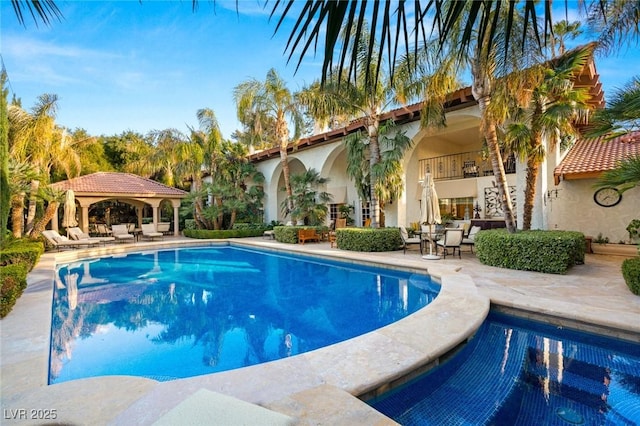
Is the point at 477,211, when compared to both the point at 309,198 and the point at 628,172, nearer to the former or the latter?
the point at 309,198

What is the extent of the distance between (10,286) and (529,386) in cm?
887

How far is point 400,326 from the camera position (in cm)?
505

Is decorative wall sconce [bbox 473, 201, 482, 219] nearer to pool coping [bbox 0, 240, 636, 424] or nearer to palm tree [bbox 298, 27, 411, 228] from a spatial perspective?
palm tree [bbox 298, 27, 411, 228]

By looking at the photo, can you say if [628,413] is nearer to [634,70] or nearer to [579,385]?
[579,385]

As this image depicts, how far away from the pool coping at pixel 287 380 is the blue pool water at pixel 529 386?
0.26 m

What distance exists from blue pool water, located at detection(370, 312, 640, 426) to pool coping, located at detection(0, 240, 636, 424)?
26 centimetres

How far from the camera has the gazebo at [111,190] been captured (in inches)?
795

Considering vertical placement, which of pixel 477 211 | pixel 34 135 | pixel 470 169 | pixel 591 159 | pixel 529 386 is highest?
pixel 34 135

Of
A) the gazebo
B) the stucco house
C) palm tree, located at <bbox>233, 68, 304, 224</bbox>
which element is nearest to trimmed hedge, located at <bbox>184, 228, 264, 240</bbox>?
the stucco house

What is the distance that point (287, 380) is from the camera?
3.52 m

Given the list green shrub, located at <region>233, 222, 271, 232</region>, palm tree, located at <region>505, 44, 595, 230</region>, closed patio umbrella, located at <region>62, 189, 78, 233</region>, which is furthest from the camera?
green shrub, located at <region>233, 222, 271, 232</region>

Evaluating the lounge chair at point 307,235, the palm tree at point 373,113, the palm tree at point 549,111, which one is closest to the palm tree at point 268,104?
the palm tree at point 373,113

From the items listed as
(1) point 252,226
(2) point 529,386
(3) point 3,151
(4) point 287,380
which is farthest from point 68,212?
(2) point 529,386

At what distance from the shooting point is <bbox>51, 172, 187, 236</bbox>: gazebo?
20.2 meters
